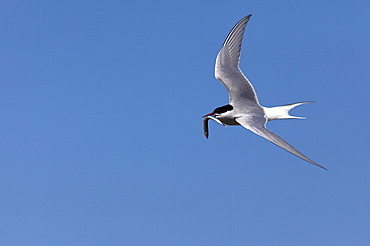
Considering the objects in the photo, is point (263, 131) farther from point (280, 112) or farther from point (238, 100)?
point (238, 100)

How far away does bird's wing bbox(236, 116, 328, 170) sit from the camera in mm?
6433

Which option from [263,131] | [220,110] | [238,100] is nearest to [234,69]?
[238,100]

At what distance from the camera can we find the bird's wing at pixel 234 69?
33.1ft

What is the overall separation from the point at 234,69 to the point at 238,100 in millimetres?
917

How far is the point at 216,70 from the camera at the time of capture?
10.7 meters

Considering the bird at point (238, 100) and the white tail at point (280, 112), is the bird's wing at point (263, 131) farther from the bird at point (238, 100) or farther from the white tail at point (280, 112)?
the white tail at point (280, 112)

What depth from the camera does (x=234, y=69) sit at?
10.5 m

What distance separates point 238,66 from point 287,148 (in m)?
4.29

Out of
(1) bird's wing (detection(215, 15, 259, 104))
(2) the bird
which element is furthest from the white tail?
(1) bird's wing (detection(215, 15, 259, 104))

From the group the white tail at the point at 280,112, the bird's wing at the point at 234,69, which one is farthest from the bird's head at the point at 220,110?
the white tail at the point at 280,112

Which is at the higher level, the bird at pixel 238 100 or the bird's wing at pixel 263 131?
the bird at pixel 238 100

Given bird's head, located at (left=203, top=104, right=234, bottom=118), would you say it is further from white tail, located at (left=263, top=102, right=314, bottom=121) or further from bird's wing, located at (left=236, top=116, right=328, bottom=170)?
white tail, located at (left=263, top=102, right=314, bottom=121)

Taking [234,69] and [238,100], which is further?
[234,69]

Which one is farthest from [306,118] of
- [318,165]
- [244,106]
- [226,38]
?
[318,165]
